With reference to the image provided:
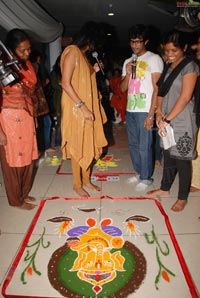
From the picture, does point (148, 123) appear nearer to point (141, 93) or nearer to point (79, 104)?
point (141, 93)

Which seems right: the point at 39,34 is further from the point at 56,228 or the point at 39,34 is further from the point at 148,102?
the point at 56,228

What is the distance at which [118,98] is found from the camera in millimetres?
5402

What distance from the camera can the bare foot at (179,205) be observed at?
77.4 inches

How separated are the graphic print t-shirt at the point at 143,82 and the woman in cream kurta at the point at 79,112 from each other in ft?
1.02

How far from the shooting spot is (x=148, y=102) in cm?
217

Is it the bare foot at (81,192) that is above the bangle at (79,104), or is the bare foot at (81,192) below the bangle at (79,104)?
below

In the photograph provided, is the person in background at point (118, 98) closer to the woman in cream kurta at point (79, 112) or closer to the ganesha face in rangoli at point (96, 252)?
the woman in cream kurta at point (79, 112)

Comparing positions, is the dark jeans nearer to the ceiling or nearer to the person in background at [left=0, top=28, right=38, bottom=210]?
the person in background at [left=0, top=28, right=38, bottom=210]

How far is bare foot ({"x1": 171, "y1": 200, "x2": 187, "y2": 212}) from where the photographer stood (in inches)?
77.4

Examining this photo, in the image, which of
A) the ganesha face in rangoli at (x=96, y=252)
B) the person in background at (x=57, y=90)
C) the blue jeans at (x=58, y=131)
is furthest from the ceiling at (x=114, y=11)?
the ganesha face in rangoli at (x=96, y=252)

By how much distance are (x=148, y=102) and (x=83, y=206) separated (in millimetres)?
1013

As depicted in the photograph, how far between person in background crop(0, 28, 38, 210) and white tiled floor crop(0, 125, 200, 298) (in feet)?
0.59

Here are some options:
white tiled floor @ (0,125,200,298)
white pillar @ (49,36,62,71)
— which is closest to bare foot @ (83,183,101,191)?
white tiled floor @ (0,125,200,298)

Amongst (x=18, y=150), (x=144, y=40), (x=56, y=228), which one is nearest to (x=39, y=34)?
(x=144, y=40)
